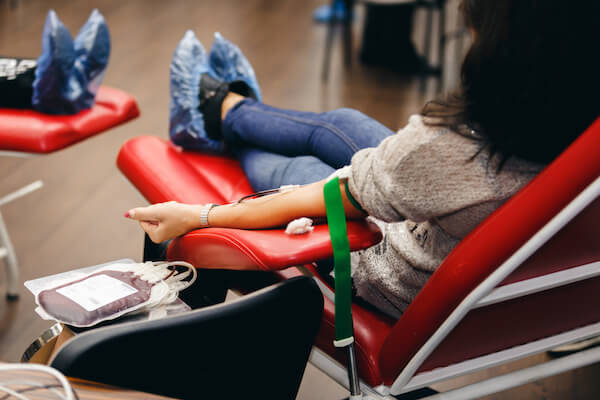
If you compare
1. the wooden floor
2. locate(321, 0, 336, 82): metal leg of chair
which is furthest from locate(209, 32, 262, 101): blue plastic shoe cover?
locate(321, 0, 336, 82): metal leg of chair

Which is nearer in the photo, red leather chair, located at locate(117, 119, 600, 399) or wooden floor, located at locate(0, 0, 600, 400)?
red leather chair, located at locate(117, 119, 600, 399)

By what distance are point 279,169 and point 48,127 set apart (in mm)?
627

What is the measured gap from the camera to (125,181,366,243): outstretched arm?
97 centimetres

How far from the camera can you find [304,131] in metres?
1.47

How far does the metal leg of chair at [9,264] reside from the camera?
1.68 meters

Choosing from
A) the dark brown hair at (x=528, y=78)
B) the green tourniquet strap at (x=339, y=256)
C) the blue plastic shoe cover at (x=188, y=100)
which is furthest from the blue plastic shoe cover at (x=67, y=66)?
the dark brown hair at (x=528, y=78)

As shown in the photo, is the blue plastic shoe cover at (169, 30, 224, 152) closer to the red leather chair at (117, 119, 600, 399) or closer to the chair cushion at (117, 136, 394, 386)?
the chair cushion at (117, 136, 394, 386)

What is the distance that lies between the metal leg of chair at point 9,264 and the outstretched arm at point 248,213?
30.8 inches

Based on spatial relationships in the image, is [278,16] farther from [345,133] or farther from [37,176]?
[345,133]

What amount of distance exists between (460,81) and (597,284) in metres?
0.39

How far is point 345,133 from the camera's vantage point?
1415mm

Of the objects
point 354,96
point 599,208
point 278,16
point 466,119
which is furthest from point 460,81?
point 278,16

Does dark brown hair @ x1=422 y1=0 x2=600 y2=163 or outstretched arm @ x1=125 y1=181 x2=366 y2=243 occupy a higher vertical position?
dark brown hair @ x1=422 y1=0 x2=600 y2=163

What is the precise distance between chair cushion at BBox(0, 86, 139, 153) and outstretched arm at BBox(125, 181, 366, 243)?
601mm
